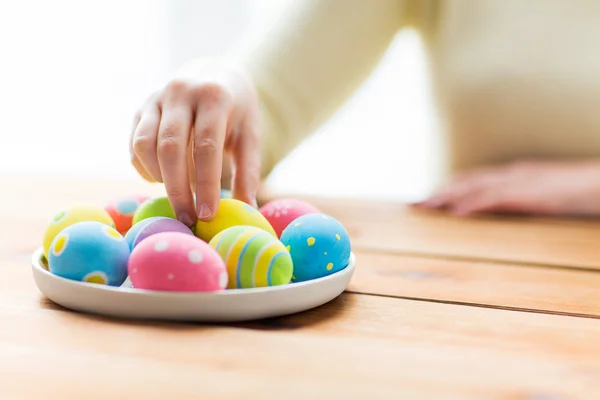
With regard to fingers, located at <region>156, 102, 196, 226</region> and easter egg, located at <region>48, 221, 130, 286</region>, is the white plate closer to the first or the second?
easter egg, located at <region>48, 221, 130, 286</region>

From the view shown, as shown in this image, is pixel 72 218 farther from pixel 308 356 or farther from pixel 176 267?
pixel 308 356

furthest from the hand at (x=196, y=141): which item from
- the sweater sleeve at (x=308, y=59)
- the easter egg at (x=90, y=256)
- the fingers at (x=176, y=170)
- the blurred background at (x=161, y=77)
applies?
the blurred background at (x=161, y=77)

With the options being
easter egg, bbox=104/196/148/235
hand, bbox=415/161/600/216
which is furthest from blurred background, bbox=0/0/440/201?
easter egg, bbox=104/196/148/235

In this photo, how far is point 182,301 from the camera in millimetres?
562

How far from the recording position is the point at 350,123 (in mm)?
2320

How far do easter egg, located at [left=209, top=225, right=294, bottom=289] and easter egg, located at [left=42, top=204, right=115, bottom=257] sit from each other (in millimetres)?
160

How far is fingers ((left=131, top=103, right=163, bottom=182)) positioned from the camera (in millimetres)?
746

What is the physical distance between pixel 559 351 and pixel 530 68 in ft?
2.92

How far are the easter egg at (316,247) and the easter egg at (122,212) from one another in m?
0.19

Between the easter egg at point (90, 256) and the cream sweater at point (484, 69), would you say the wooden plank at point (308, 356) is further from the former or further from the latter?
the cream sweater at point (484, 69)

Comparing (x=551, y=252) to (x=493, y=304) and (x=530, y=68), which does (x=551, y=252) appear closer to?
(x=493, y=304)

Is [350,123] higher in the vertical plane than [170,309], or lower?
lower

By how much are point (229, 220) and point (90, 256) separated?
15cm

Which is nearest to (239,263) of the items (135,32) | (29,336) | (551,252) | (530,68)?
(29,336)
